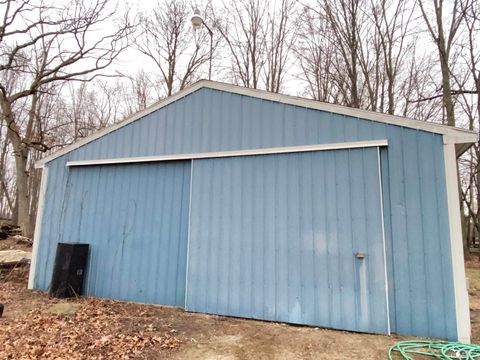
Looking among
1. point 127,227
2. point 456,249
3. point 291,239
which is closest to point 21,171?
point 127,227

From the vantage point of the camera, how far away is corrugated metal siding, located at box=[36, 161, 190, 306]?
17.6 feet

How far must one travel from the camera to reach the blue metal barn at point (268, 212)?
13.0 ft

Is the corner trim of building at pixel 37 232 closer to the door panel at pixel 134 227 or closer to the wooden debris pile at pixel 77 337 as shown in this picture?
the door panel at pixel 134 227

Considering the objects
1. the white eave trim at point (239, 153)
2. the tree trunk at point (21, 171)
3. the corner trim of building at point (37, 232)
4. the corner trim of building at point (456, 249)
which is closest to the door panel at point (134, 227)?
the white eave trim at point (239, 153)

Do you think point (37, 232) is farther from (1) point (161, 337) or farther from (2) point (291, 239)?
(2) point (291, 239)

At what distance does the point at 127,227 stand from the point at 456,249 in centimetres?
505

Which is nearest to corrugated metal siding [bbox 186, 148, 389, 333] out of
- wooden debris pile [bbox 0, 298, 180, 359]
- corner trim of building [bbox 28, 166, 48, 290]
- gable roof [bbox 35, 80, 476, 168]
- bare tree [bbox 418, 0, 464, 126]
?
gable roof [bbox 35, 80, 476, 168]

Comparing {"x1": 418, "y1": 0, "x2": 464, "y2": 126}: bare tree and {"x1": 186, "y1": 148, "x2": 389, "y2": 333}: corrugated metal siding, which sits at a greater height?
{"x1": 418, "y1": 0, "x2": 464, "y2": 126}: bare tree

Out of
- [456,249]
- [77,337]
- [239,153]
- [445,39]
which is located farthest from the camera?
[445,39]

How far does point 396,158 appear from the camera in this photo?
4.23m

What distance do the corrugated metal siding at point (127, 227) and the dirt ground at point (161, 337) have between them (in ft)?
1.73

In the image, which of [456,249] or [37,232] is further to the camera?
[37,232]

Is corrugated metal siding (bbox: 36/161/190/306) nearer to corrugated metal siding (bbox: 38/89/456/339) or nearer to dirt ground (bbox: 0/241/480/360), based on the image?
dirt ground (bbox: 0/241/480/360)

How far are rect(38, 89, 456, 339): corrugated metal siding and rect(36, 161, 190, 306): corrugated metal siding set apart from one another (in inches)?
28.3
